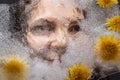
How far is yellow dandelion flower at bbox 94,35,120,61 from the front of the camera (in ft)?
4.66

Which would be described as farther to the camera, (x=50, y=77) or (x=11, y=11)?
(x=11, y=11)

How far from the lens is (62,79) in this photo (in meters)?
1.46

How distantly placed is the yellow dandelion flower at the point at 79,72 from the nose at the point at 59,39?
83 millimetres

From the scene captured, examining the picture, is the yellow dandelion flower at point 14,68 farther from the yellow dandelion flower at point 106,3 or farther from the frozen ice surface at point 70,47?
the yellow dandelion flower at point 106,3

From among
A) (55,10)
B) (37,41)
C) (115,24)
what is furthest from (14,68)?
(115,24)

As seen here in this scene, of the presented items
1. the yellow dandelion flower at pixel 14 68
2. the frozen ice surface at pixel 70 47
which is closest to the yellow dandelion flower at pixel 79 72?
the frozen ice surface at pixel 70 47

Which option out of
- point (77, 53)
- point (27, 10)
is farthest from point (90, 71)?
point (27, 10)

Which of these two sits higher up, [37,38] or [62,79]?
[37,38]

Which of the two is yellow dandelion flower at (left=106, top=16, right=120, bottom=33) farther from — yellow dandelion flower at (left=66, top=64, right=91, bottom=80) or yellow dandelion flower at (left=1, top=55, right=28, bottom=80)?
yellow dandelion flower at (left=1, top=55, right=28, bottom=80)

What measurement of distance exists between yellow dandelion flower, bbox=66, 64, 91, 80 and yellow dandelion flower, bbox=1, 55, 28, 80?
0.15m

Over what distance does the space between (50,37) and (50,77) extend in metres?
0.13

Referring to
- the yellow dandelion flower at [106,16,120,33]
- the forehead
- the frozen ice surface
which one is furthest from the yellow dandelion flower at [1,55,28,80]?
the yellow dandelion flower at [106,16,120,33]

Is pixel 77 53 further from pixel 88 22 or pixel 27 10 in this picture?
pixel 27 10

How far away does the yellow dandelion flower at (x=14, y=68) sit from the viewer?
1408 millimetres
